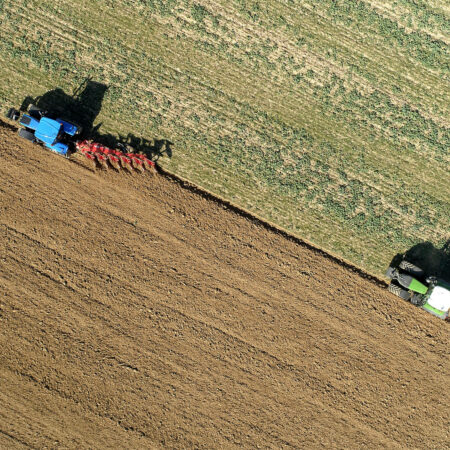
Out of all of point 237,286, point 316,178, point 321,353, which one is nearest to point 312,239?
point 316,178

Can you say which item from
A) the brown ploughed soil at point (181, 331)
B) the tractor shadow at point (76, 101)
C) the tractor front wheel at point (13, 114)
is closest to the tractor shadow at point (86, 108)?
the tractor shadow at point (76, 101)

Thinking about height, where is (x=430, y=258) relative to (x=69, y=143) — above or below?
above

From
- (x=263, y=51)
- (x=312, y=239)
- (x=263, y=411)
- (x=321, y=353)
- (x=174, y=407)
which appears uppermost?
(x=263, y=51)

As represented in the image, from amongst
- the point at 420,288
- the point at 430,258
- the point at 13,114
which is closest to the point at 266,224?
the point at 420,288

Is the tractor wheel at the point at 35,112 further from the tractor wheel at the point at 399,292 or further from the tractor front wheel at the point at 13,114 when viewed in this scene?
the tractor wheel at the point at 399,292

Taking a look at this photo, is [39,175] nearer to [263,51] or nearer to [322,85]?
[263,51]

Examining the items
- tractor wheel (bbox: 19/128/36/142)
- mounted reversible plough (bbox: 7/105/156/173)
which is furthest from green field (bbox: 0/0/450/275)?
tractor wheel (bbox: 19/128/36/142)

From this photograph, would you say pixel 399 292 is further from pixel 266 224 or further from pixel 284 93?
pixel 284 93

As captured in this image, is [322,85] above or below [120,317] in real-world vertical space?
above
